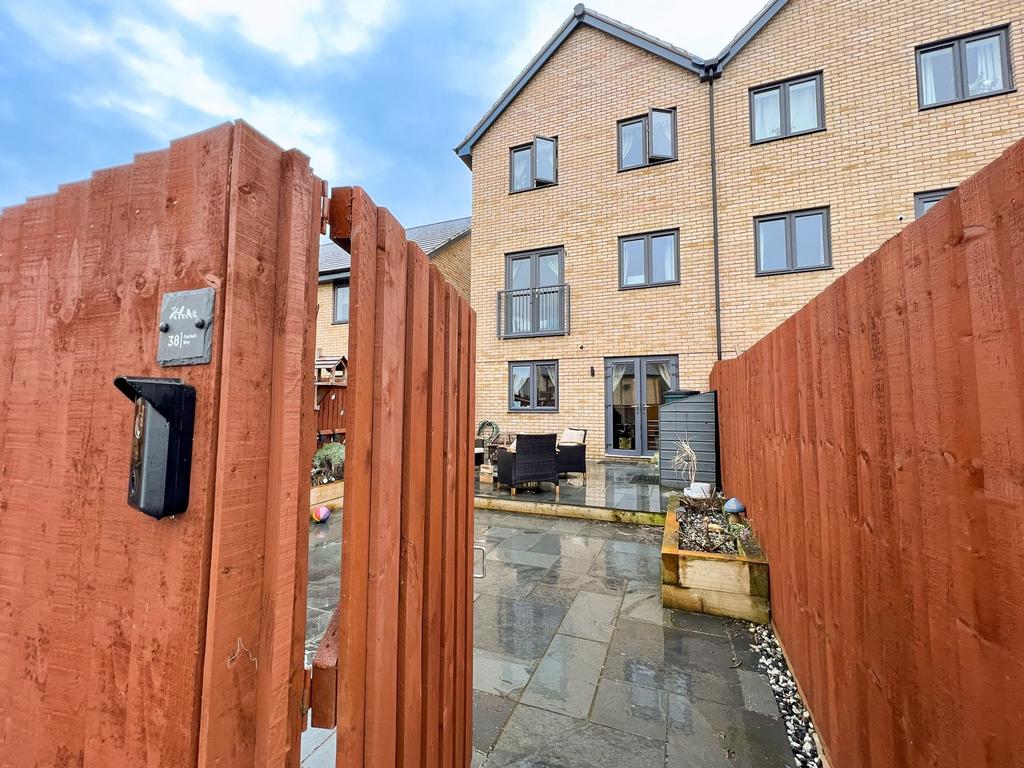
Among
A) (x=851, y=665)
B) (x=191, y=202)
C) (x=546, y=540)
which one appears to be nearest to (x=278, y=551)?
(x=191, y=202)

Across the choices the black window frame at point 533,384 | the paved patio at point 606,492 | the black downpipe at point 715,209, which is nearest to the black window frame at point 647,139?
the black downpipe at point 715,209

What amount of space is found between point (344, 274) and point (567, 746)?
13101 mm

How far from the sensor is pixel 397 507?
116 cm

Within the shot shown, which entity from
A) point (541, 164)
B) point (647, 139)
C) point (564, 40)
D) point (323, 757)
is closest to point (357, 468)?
point (323, 757)

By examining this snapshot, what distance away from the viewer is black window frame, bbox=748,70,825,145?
886cm

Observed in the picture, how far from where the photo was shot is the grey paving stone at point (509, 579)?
3.73 metres

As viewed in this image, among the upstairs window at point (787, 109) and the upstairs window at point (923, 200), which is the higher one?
the upstairs window at point (787, 109)

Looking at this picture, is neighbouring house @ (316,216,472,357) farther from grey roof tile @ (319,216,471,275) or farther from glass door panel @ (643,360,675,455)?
glass door panel @ (643,360,675,455)

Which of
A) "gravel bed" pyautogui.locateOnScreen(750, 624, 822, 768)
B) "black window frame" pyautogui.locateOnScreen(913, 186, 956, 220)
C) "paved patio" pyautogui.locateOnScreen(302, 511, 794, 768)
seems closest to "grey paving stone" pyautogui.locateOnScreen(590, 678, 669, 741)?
"paved patio" pyautogui.locateOnScreen(302, 511, 794, 768)

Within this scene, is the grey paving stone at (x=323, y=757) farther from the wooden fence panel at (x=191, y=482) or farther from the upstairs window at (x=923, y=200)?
the upstairs window at (x=923, y=200)

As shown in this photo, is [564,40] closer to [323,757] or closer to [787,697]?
[787,697]

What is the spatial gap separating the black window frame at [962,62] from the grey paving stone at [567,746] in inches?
464

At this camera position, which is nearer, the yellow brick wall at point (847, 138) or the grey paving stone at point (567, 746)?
the grey paving stone at point (567, 746)

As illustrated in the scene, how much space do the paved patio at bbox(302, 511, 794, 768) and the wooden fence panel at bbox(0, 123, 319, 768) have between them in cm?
158
